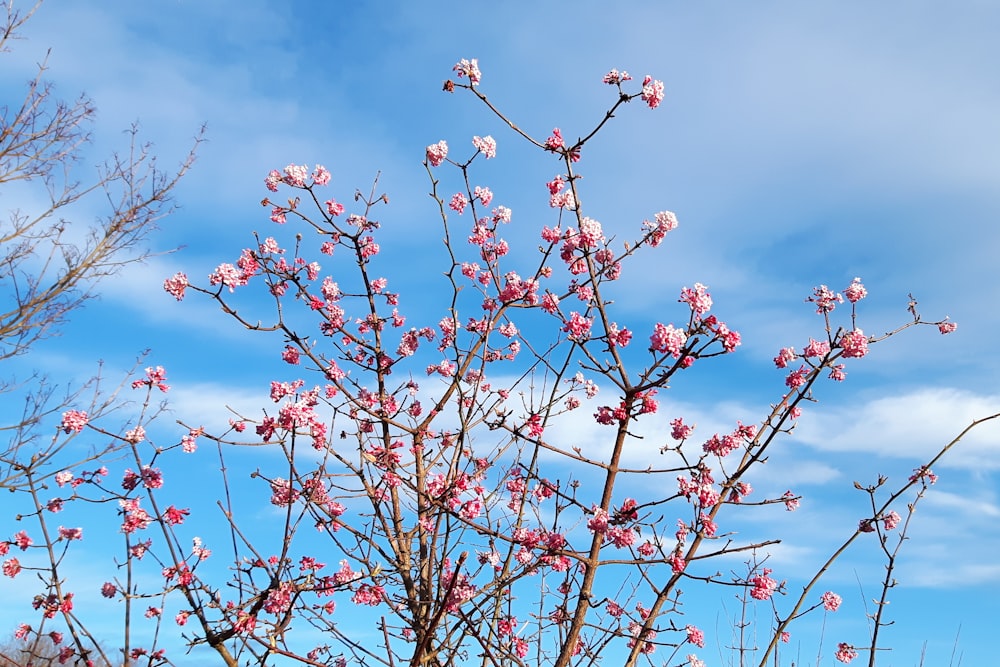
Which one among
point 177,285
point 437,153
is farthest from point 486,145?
point 177,285

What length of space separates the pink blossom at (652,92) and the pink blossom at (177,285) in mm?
3182

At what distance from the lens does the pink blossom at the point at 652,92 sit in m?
4.54

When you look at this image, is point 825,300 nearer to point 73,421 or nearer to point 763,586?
point 763,586

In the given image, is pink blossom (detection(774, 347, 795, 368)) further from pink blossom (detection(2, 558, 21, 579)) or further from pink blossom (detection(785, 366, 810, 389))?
pink blossom (detection(2, 558, 21, 579))

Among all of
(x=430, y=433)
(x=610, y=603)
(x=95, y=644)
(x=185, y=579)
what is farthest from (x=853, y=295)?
(x=95, y=644)

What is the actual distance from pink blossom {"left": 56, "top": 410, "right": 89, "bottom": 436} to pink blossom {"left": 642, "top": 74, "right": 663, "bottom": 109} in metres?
3.64

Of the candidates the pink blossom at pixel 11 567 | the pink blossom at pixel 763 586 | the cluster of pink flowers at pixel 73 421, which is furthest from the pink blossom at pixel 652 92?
the pink blossom at pixel 11 567

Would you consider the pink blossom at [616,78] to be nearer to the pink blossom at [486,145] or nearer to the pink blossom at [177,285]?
the pink blossom at [486,145]

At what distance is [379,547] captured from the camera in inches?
180

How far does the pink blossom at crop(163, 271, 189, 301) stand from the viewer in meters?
5.12

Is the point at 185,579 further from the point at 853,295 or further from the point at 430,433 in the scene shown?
the point at 853,295

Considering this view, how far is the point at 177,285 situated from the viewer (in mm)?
5148

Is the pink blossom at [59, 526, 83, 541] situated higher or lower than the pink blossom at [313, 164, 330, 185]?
lower

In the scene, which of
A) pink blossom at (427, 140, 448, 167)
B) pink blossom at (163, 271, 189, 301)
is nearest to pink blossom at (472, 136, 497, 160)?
pink blossom at (427, 140, 448, 167)
